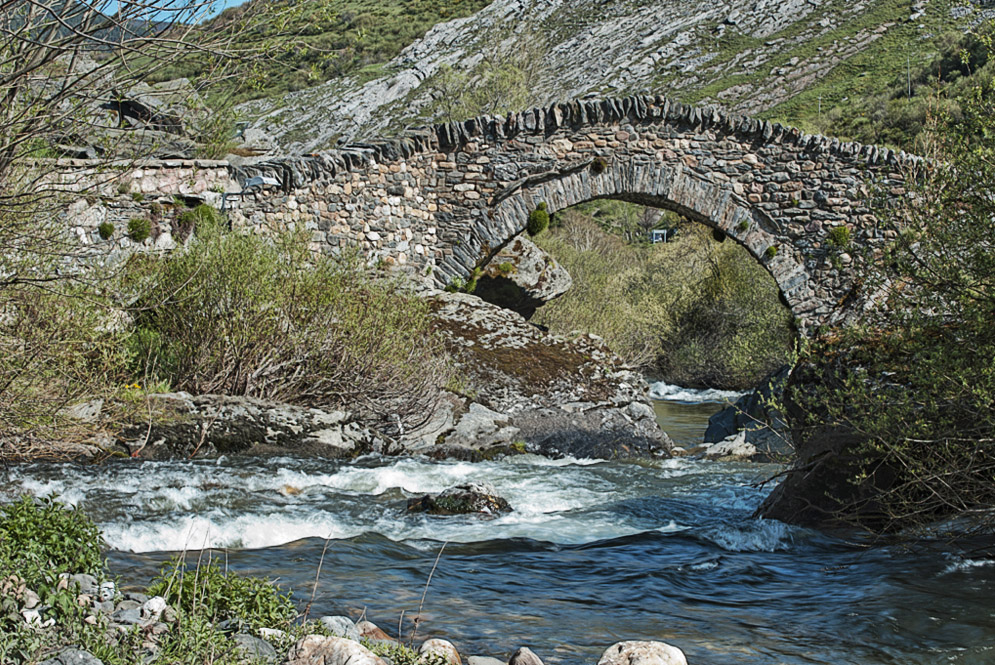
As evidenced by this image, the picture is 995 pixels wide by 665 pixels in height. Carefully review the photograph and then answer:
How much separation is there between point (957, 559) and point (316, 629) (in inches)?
156

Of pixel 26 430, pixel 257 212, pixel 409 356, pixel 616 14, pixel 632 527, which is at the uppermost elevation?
pixel 616 14

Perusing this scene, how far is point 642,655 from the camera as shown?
11.8 feet

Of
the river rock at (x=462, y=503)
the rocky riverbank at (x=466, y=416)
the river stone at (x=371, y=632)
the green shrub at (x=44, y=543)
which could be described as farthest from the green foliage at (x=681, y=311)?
the green shrub at (x=44, y=543)

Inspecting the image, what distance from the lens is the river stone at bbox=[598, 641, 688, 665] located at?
3.56 metres

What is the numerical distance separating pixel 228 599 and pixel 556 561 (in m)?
2.76

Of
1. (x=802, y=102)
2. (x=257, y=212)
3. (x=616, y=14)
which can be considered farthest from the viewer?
(x=616, y=14)

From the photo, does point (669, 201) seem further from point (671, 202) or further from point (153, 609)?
point (153, 609)

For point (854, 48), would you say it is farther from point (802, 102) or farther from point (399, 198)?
point (399, 198)

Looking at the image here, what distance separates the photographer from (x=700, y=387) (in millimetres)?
22438

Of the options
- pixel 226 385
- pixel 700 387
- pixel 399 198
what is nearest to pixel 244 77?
pixel 226 385

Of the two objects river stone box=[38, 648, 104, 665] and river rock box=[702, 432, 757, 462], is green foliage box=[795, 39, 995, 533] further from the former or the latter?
river rock box=[702, 432, 757, 462]

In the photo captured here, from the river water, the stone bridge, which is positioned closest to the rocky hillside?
the stone bridge

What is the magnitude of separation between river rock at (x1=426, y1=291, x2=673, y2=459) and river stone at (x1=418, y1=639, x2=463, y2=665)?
5.89 meters

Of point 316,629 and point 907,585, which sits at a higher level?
point 316,629
